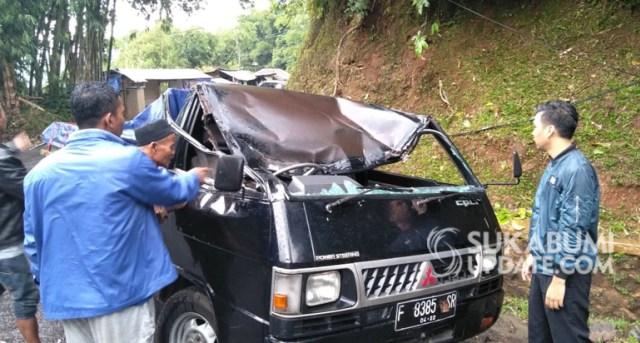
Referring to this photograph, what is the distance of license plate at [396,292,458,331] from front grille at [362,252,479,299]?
0.26ft

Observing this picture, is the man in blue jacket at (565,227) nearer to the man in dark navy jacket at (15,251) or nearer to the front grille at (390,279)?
the front grille at (390,279)

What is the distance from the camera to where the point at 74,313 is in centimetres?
210

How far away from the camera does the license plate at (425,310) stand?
2.54m

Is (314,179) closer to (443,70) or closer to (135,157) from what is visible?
(135,157)

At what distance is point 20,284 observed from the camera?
10.4 feet

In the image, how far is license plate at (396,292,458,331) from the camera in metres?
2.54

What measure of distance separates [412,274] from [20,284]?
259cm

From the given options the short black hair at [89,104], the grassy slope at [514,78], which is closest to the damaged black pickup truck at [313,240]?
the short black hair at [89,104]

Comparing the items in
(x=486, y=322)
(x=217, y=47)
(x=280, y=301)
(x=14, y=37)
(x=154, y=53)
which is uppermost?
(x=217, y=47)

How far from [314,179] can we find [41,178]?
4.43ft

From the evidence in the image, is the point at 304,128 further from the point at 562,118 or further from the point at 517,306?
the point at 517,306

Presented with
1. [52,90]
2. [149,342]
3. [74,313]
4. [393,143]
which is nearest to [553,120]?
[393,143]

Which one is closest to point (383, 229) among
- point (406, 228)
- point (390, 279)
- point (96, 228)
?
point (406, 228)

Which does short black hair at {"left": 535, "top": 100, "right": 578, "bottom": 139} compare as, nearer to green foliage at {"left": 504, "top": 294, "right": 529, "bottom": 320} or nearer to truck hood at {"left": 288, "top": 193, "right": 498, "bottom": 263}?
truck hood at {"left": 288, "top": 193, "right": 498, "bottom": 263}
